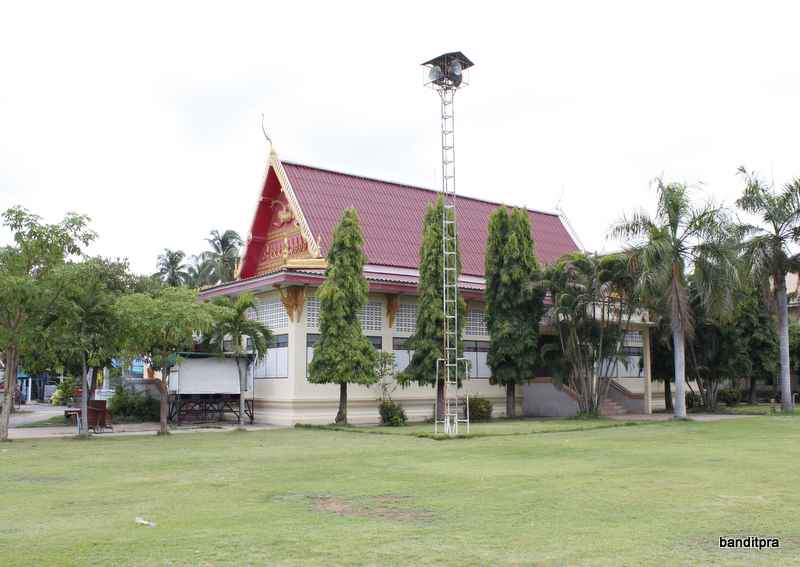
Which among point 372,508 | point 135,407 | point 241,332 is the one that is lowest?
point 372,508

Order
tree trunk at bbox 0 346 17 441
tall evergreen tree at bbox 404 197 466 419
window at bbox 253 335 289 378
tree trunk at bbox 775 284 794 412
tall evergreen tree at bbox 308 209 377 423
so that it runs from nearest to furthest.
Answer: tree trunk at bbox 0 346 17 441
tall evergreen tree at bbox 308 209 377 423
tall evergreen tree at bbox 404 197 466 419
window at bbox 253 335 289 378
tree trunk at bbox 775 284 794 412

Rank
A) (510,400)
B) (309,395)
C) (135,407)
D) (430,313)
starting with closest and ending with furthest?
(430,313), (309,395), (510,400), (135,407)

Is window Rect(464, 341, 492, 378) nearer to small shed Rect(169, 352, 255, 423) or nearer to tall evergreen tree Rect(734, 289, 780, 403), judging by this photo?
small shed Rect(169, 352, 255, 423)

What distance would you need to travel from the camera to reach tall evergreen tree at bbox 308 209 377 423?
23.3 m

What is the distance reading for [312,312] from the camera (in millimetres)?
26297

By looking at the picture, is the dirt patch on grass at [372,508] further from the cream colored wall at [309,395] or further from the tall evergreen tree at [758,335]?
the tall evergreen tree at [758,335]

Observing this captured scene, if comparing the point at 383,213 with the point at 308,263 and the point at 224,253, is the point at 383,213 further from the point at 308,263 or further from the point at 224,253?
the point at 224,253

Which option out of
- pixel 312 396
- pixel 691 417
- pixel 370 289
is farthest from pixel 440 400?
pixel 691 417

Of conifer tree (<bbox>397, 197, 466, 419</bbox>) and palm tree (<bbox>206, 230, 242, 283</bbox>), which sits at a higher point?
palm tree (<bbox>206, 230, 242, 283</bbox>)

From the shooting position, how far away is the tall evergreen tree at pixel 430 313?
24.5 meters

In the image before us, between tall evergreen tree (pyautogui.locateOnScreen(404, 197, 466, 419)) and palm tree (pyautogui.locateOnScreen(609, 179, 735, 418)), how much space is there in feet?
20.9

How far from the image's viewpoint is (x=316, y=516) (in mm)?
8789

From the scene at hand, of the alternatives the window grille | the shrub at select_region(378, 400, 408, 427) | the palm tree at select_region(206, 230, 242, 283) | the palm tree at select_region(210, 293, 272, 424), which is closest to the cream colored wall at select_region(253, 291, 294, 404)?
the palm tree at select_region(210, 293, 272, 424)

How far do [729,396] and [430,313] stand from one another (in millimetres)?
19415
